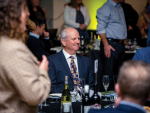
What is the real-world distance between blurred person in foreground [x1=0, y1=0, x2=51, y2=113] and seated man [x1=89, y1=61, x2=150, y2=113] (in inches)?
16.1

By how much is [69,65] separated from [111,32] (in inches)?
46.5

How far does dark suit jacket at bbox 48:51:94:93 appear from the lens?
253cm

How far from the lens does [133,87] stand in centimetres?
106

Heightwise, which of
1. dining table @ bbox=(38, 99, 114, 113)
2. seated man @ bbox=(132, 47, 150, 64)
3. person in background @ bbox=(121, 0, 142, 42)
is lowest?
dining table @ bbox=(38, 99, 114, 113)

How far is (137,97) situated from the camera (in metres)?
1.08

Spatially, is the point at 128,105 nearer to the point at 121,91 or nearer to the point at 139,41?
the point at 121,91

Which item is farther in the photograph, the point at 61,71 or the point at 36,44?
the point at 36,44

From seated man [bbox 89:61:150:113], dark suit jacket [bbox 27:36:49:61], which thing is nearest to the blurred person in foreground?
seated man [bbox 89:61:150:113]

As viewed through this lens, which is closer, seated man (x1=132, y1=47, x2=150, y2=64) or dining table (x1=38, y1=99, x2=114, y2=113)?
dining table (x1=38, y1=99, x2=114, y2=113)

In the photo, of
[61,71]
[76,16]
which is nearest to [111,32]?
[61,71]

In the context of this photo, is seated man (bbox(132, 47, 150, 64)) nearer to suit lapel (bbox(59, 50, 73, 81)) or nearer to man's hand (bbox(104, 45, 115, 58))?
suit lapel (bbox(59, 50, 73, 81))

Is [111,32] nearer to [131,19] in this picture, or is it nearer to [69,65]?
[69,65]

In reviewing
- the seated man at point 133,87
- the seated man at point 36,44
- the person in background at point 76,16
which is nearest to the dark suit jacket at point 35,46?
the seated man at point 36,44

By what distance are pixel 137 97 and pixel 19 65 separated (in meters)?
0.61
